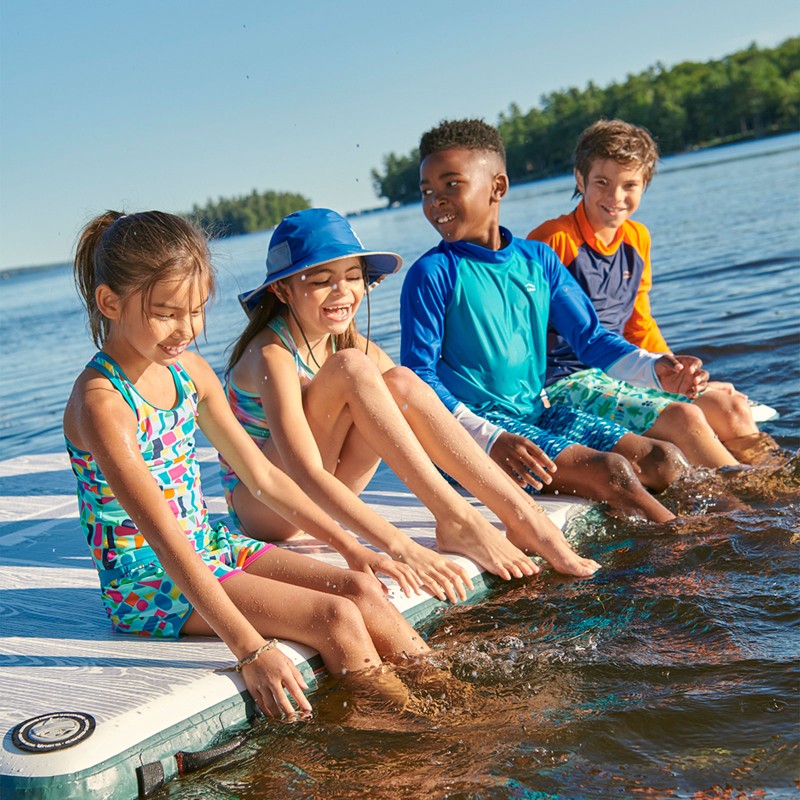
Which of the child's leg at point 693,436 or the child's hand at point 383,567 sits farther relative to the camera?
the child's leg at point 693,436

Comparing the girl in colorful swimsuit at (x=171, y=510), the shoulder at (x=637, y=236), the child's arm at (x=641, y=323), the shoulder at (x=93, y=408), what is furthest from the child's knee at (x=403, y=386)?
the shoulder at (x=637, y=236)

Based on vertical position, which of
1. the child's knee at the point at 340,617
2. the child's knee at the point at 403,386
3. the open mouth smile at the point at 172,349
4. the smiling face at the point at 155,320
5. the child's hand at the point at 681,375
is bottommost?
the child's knee at the point at 340,617

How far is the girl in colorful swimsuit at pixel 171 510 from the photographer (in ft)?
8.30

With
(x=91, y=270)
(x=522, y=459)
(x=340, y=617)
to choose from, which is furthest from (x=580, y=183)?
(x=340, y=617)

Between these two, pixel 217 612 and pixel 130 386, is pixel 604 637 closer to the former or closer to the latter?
pixel 217 612

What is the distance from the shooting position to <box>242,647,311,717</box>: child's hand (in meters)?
2.49

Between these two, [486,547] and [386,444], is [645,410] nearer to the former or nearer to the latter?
[486,547]

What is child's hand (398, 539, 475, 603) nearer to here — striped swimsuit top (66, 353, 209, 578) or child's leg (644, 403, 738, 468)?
striped swimsuit top (66, 353, 209, 578)

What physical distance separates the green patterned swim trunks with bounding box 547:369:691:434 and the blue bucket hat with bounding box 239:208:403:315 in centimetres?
135

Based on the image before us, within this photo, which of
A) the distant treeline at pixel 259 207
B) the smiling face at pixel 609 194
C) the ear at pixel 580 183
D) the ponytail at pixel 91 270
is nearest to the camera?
the ponytail at pixel 91 270

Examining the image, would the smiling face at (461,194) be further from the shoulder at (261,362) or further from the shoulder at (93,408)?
the shoulder at (93,408)

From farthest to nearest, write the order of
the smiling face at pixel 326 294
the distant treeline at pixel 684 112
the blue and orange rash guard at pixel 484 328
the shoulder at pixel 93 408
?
the distant treeline at pixel 684 112, the blue and orange rash guard at pixel 484 328, the smiling face at pixel 326 294, the shoulder at pixel 93 408

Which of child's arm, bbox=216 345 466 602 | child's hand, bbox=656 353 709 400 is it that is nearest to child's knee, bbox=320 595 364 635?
child's arm, bbox=216 345 466 602

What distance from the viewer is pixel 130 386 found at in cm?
275
